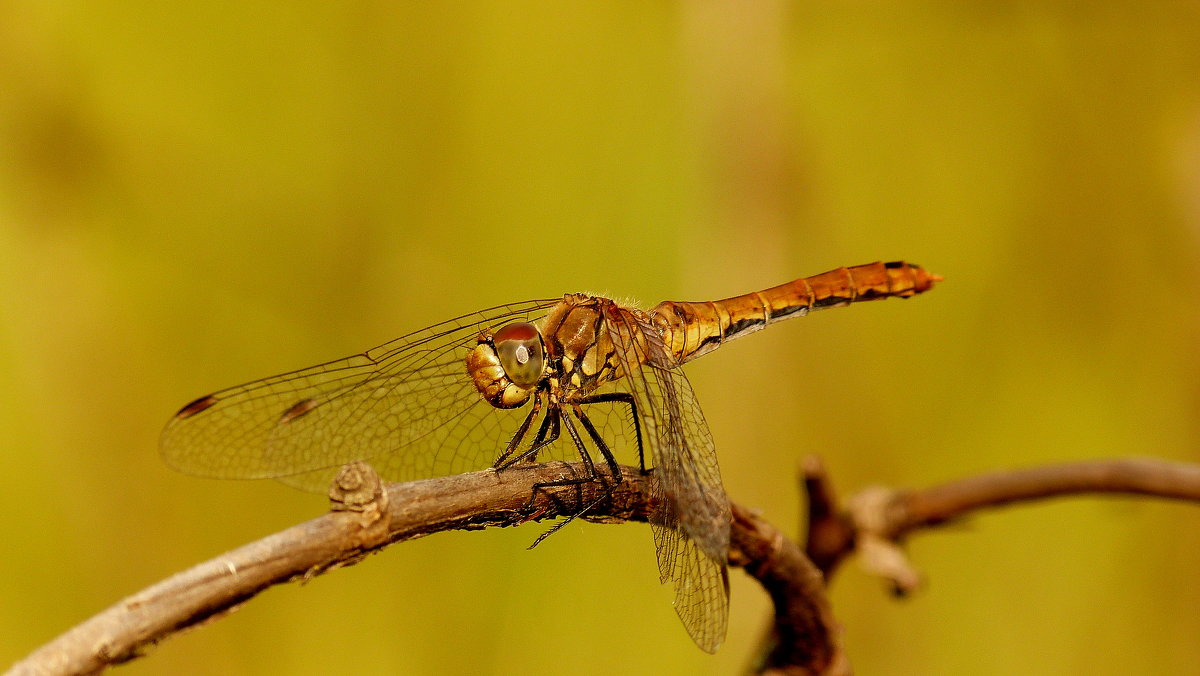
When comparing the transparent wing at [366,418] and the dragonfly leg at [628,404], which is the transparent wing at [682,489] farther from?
the transparent wing at [366,418]

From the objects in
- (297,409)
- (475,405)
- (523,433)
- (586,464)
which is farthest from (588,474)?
(297,409)

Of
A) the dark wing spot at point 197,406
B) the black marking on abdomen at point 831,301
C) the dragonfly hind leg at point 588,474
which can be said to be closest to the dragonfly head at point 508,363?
the dragonfly hind leg at point 588,474

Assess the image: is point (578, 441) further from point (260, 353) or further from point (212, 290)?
point (212, 290)

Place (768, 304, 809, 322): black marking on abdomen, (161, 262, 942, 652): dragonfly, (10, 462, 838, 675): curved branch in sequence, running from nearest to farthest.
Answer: (10, 462, 838, 675): curved branch → (161, 262, 942, 652): dragonfly → (768, 304, 809, 322): black marking on abdomen

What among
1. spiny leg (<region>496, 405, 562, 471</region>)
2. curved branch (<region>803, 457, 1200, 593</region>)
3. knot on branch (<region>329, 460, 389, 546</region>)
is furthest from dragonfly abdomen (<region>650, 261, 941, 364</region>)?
knot on branch (<region>329, 460, 389, 546</region>)

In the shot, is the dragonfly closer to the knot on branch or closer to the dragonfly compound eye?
the dragonfly compound eye

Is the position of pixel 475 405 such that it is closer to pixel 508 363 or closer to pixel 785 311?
pixel 508 363

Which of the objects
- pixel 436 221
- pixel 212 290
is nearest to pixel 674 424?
pixel 436 221

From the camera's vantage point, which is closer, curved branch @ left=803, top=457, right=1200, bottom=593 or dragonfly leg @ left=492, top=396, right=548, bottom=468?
curved branch @ left=803, top=457, right=1200, bottom=593
